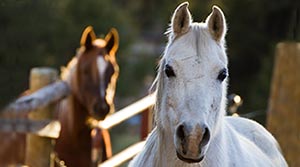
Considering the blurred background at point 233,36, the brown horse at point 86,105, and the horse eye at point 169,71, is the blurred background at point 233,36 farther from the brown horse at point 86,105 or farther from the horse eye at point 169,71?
the horse eye at point 169,71

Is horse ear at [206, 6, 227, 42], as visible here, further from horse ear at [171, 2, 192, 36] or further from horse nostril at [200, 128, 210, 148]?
horse nostril at [200, 128, 210, 148]

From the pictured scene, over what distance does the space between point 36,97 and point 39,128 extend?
72 cm

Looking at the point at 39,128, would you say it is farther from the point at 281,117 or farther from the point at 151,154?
the point at 281,117

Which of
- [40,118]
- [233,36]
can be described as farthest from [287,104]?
[233,36]

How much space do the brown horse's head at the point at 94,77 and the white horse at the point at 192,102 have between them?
2.93 m

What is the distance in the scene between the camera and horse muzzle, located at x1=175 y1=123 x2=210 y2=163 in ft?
10.5

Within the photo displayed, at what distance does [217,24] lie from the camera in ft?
11.9

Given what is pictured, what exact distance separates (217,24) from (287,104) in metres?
2.83

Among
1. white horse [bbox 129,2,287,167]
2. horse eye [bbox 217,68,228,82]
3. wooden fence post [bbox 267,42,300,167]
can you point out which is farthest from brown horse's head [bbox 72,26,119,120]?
horse eye [bbox 217,68,228,82]

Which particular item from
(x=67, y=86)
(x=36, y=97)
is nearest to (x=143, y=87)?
(x=67, y=86)

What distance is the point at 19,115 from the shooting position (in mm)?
5023

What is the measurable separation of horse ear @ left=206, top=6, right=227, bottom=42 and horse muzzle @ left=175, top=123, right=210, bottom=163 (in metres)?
0.53

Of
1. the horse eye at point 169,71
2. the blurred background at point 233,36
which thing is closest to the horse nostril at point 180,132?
the horse eye at point 169,71

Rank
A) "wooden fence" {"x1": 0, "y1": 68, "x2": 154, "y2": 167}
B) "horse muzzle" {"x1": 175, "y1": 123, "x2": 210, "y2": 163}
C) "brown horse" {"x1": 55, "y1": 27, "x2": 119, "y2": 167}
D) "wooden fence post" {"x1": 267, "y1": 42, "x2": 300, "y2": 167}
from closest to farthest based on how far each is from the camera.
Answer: "horse muzzle" {"x1": 175, "y1": 123, "x2": 210, "y2": 163}, "wooden fence" {"x1": 0, "y1": 68, "x2": 154, "y2": 167}, "wooden fence post" {"x1": 267, "y1": 42, "x2": 300, "y2": 167}, "brown horse" {"x1": 55, "y1": 27, "x2": 119, "y2": 167}
